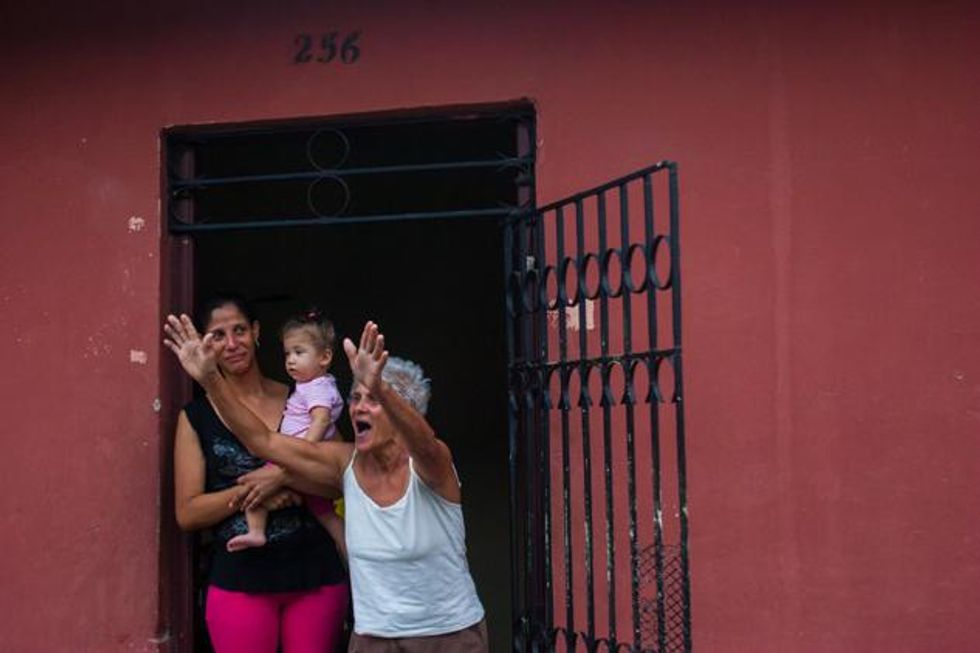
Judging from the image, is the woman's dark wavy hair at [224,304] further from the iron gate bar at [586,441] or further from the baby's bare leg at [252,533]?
the iron gate bar at [586,441]

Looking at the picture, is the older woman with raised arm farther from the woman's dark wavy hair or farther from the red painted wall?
the red painted wall

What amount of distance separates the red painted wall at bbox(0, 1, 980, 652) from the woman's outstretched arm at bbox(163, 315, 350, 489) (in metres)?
0.70

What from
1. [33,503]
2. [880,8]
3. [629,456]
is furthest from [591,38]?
[33,503]

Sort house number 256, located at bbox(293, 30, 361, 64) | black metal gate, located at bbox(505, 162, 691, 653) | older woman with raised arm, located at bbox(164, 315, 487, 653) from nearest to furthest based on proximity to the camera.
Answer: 1. older woman with raised arm, located at bbox(164, 315, 487, 653)
2. black metal gate, located at bbox(505, 162, 691, 653)
3. house number 256, located at bbox(293, 30, 361, 64)

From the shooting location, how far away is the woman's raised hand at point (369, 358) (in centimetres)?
384

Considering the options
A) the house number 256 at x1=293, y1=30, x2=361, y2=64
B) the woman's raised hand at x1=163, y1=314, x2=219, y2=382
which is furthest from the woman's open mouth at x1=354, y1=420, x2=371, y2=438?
the house number 256 at x1=293, y1=30, x2=361, y2=64

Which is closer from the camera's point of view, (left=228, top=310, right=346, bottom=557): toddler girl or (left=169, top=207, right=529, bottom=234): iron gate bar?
(left=228, top=310, right=346, bottom=557): toddler girl

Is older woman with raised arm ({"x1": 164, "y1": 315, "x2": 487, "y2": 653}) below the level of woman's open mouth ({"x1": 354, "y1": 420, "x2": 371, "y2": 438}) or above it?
below

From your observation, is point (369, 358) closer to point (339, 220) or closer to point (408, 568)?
point (408, 568)

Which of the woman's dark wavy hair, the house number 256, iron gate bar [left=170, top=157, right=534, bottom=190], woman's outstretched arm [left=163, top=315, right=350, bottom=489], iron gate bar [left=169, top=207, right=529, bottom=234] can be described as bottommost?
woman's outstretched arm [left=163, top=315, right=350, bottom=489]

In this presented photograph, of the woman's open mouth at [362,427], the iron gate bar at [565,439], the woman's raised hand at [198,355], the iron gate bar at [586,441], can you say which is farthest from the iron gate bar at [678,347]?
the woman's raised hand at [198,355]

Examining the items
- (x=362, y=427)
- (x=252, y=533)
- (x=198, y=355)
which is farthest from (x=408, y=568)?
(x=198, y=355)

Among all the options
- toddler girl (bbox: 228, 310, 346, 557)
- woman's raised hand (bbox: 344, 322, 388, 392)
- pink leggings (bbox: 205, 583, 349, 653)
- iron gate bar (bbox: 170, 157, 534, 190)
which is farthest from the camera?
iron gate bar (bbox: 170, 157, 534, 190)

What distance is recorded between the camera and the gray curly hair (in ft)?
14.2
